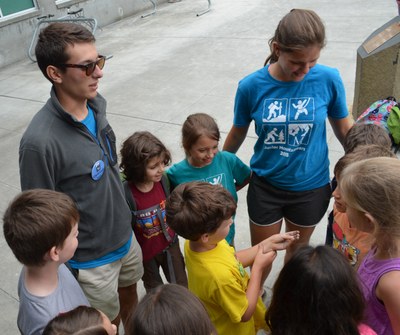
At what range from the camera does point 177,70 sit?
759 centimetres

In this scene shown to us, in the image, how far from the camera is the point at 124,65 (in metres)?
8.30

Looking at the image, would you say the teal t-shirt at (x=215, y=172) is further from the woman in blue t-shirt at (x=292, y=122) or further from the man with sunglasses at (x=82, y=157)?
the man with sunglasses at (x=82, y=157)

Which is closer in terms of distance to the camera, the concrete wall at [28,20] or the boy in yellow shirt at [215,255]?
the boy in yellow shirt at [215,255]

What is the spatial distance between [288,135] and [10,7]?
402 inches

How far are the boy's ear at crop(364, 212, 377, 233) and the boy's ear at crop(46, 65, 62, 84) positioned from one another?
1.46 meters

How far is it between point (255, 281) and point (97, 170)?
36.6 inches

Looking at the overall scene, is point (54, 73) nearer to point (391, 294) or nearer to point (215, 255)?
point (215, 255)

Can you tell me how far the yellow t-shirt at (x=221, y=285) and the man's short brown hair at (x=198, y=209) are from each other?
0.12 m

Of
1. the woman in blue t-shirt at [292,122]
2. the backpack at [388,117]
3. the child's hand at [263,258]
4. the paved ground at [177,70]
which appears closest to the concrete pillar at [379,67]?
the backpack at [388,117]

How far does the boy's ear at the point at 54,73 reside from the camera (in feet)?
6.11

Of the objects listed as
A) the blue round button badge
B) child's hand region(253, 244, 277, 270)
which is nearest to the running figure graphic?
child's hand region(253, 244, 277, 270)

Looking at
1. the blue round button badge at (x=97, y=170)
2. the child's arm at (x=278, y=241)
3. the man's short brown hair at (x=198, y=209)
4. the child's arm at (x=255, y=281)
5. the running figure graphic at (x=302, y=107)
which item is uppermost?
the running figure graphic at (x=302, y=107)

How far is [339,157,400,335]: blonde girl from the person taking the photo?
1410 mm

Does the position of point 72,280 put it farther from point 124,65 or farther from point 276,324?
point 124,65
